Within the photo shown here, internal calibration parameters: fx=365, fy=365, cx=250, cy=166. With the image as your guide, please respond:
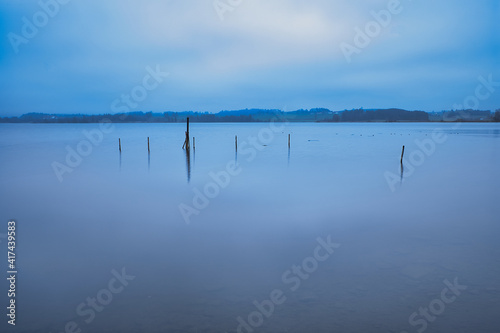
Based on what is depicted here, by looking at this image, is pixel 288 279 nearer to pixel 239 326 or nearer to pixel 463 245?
pixel 239 326

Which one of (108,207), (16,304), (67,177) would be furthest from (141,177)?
(16,304)

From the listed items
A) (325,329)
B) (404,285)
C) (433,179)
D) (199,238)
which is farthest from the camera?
(433,179)

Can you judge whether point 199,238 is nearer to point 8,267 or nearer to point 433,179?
point 8,267

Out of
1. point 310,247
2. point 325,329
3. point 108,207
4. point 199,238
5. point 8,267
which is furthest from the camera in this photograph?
point 108,207

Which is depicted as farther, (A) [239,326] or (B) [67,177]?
(B) [67,177]

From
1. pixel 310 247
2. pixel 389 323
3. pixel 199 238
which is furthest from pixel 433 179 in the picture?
pixel 389 323

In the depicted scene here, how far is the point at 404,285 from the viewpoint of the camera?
7402 mm

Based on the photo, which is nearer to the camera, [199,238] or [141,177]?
[199,238]

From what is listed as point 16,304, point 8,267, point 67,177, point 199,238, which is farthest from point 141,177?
point 16,304

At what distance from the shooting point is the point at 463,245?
10.1 meters

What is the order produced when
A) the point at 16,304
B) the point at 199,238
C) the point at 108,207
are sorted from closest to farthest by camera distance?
the point at 16,304, the point at 199,238, the point at 108,207

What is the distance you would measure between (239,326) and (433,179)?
20263mm

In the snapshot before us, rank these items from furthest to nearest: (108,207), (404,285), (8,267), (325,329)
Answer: (108,207) < (8,267) < (404,285) < (325,329)

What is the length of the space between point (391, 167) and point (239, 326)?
2500 centimetres
